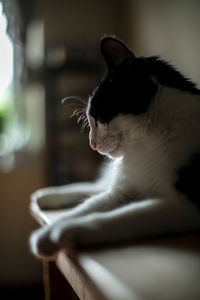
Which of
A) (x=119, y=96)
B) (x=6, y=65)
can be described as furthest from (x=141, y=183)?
(x=6, y=65)

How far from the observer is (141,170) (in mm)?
768

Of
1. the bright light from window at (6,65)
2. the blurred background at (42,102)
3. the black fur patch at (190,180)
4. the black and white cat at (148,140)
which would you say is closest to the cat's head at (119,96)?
the black and white cat at (148,140)

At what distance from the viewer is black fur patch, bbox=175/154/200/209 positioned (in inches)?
26.2

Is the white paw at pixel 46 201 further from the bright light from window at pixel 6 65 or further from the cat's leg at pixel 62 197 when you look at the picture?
the bright light from window at pixel 6 65

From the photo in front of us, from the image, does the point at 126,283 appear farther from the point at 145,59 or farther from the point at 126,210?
the point at 145,59

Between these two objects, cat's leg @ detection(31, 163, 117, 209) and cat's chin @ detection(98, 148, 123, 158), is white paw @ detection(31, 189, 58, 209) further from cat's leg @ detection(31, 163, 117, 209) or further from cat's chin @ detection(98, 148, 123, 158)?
cat's chin @ detection(98, 148, 123, 158)

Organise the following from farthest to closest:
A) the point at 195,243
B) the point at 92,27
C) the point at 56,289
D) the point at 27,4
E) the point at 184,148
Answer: the point at 92,27 < the point at 27,4 < the point at 56,289 < the point at 184,148 < the point at 195,243

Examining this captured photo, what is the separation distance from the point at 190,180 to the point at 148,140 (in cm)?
15

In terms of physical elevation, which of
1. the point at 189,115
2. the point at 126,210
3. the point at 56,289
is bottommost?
the point at 56,289

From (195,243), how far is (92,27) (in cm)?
263

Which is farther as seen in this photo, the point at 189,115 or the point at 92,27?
the point at 92,27

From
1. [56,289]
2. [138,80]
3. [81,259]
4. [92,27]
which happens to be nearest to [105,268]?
[81,259]

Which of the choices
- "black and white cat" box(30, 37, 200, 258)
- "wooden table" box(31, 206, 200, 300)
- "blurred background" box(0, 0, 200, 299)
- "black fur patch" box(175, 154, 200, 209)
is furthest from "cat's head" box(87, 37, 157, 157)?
"blurred background" box(0, 0, 200, 299)

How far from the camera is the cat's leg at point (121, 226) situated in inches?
21.1
